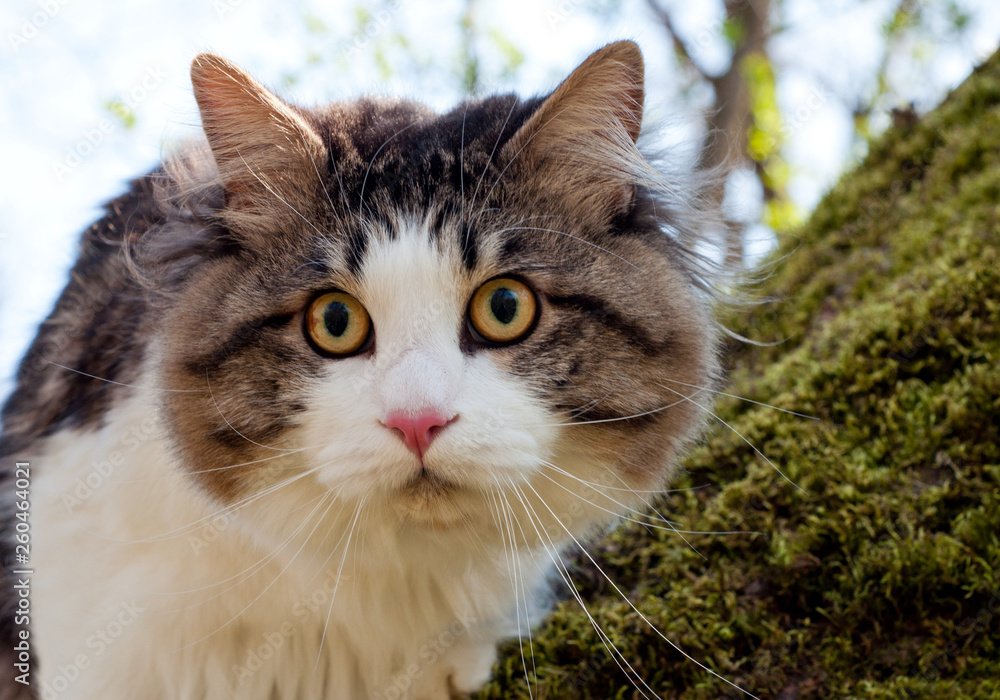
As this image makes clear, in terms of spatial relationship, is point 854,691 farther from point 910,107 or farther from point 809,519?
point 910,107

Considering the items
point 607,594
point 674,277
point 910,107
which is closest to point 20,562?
→ point 607,594

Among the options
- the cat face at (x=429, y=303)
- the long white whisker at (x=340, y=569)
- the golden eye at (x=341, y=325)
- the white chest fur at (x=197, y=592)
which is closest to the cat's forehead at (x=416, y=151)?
the cat face at (x=429, y=303)

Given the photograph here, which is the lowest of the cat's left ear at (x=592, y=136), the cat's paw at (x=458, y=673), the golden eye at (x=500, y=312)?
the cat's paw at (x=458, y=673)

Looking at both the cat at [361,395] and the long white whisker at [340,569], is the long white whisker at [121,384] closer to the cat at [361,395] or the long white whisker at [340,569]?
the cat at [361,395]

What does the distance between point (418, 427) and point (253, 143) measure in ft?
3.28

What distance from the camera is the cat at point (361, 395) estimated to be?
1.60 metres

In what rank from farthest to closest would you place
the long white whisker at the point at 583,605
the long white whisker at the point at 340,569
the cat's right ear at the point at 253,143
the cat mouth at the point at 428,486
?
the cat's right ear at the point at 253,143
the long white whisker at the point at 583,605
the long white whisker at the point at 340,569
the cat mouth at the point at 428,486

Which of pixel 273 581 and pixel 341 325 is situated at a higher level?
pixel 341 325

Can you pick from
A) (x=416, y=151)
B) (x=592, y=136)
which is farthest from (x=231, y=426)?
(x=592, y=136)

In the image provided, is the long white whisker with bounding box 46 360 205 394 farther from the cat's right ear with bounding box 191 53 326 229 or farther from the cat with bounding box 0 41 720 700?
the cat's right ear with bounding box 191 53 326 229

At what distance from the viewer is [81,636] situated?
195cm

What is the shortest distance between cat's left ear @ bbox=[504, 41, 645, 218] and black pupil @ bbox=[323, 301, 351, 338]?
614mm

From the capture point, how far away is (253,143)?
1907 mm

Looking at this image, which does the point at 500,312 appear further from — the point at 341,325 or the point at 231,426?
the point at 231,426
